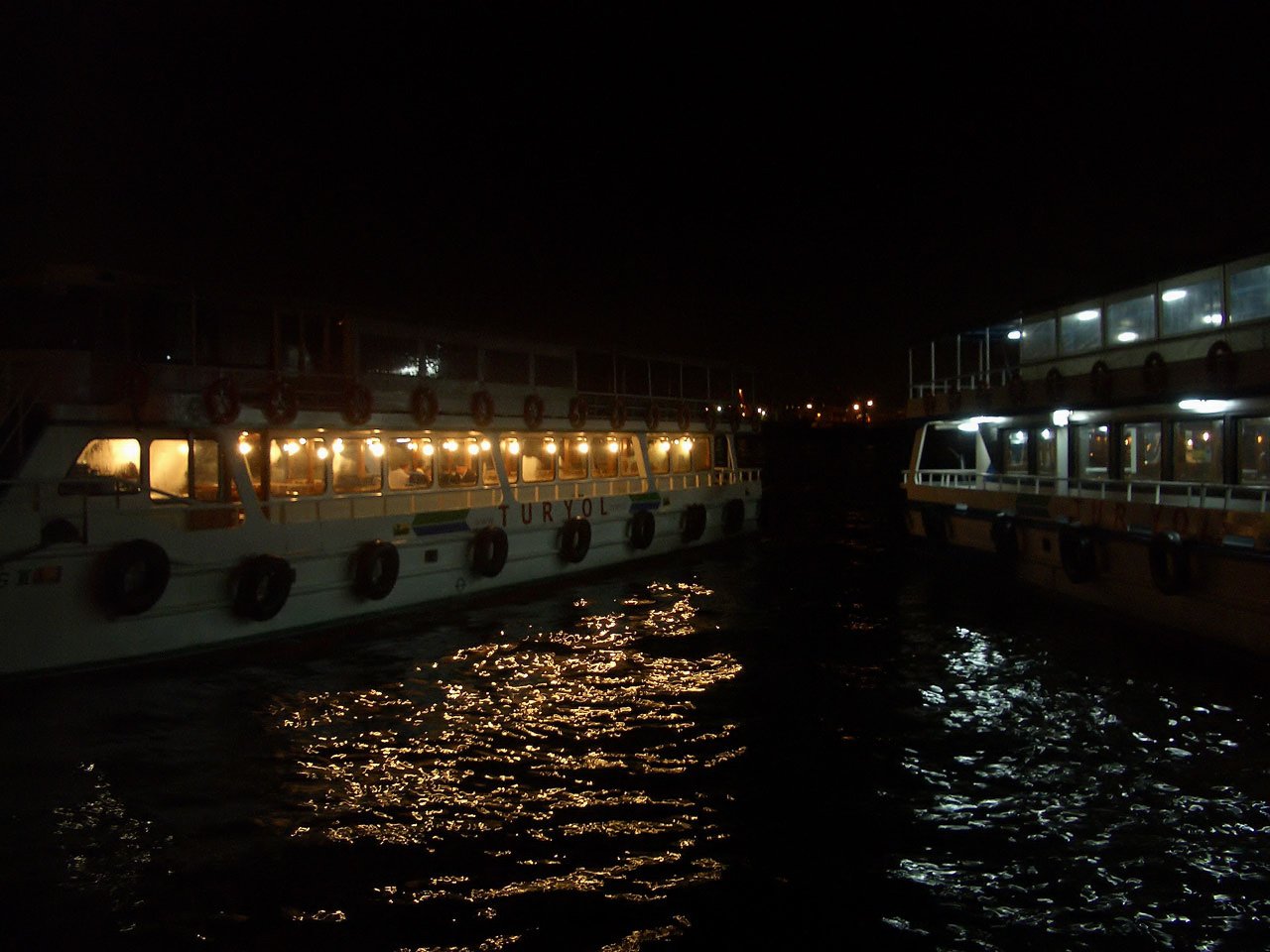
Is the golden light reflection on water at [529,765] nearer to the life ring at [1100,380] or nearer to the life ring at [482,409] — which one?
the life ring at [482,409]

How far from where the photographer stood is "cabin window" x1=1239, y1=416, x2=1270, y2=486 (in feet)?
57.6

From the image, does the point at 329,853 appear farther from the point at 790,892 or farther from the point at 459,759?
the point at 790,892

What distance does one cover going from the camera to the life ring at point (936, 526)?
981 inches

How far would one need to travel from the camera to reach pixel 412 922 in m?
6.84

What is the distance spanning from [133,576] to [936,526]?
63.0 feet

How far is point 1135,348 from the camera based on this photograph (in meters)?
21.1

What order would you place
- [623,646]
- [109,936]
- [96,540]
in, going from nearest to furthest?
[109,936] → [96,540] → [623,646]

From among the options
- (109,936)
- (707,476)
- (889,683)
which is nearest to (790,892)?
(109,936)

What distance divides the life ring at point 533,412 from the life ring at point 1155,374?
42.9 feet

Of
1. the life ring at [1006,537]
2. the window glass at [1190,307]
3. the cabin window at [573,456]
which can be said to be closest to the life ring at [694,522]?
the cabin window at [573,456]

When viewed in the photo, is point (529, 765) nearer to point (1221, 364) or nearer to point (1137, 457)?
point (1221, 364)

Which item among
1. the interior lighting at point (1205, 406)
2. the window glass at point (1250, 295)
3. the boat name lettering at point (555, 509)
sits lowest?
the boat name lettering at point (555, 509)

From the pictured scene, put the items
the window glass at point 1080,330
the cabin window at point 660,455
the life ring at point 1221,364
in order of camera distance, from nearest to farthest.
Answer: the life ring at point 1221,364 < the window glass at point 1080,330 < the cabin window at point 660,455

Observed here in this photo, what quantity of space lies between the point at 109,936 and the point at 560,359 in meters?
19.1
